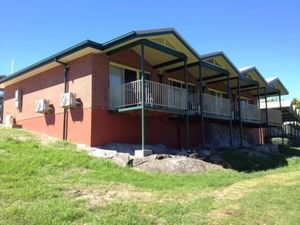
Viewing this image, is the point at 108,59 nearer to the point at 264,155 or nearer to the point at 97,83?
the point at 97,83

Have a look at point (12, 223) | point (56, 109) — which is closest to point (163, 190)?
point (12, 223)

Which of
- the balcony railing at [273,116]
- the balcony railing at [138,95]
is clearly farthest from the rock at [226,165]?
the balcony railing at [273,116]

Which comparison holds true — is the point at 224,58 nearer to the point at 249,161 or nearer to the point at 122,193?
the point at 249,161


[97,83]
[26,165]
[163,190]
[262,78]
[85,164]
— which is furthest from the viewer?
[262,78]

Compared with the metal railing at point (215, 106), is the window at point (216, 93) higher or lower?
higher

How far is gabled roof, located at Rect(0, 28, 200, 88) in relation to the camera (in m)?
13.5

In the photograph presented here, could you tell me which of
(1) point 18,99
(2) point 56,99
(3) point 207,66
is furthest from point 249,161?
(1) point 18,99

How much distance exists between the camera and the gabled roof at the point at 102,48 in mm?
13516

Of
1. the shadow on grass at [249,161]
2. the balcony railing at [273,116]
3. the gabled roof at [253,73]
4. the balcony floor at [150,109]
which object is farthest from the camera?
the balcony railing at [273,116]

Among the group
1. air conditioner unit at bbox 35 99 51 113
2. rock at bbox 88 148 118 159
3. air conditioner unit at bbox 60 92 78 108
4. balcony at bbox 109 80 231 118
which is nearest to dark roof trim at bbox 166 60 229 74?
balcony at bbox 109 80 231 118

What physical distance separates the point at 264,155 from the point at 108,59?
905 centimetres

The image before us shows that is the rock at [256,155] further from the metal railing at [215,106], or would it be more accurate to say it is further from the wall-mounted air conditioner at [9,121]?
the wall-mounted air conditioner at [9,121]

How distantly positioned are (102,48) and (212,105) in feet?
22.7

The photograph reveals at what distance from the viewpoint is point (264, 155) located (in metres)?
17.0
